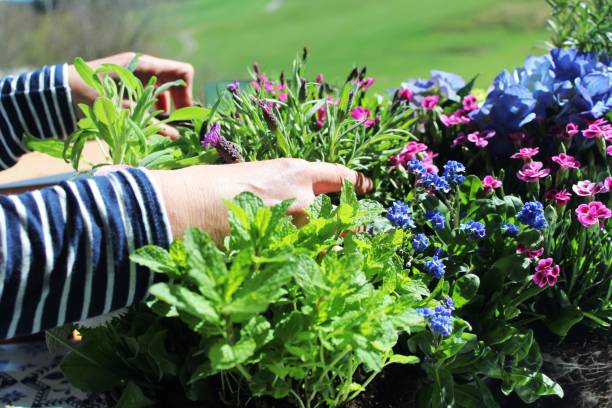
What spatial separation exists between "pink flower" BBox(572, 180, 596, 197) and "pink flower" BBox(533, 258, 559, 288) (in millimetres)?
127

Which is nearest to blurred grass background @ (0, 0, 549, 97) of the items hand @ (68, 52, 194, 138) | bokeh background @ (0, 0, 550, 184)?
bokeh background @ (0, 0, 550, 184)

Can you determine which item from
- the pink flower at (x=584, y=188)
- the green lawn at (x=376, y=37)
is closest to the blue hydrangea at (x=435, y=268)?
the pink flower at (x=584, y=188)

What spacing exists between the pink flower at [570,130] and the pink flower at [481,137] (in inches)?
4.3

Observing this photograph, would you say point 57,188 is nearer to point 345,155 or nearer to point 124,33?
point 345,155

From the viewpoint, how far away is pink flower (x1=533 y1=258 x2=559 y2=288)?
78 cm

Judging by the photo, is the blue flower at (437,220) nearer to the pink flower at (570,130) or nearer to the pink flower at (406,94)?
the pink flower at (570,130)

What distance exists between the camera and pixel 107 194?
674 mm

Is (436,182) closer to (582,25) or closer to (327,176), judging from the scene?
(327,176)

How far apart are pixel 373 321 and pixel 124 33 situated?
941cm

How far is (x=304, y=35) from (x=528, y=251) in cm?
1311

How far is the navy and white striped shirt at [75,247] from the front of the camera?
640mm

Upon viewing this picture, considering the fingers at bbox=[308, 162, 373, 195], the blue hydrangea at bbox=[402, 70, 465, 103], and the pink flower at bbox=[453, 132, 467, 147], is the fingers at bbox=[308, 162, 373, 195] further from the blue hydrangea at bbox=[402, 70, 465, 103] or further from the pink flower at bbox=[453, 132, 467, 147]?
the blue hydrangea at bbox=[402, 70, 465, 103]

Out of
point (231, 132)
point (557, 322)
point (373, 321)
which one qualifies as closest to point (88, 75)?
point (231, 132)

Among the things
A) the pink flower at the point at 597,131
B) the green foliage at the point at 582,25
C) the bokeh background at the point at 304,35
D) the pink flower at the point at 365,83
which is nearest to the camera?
the pink flower at the point at 597,131
